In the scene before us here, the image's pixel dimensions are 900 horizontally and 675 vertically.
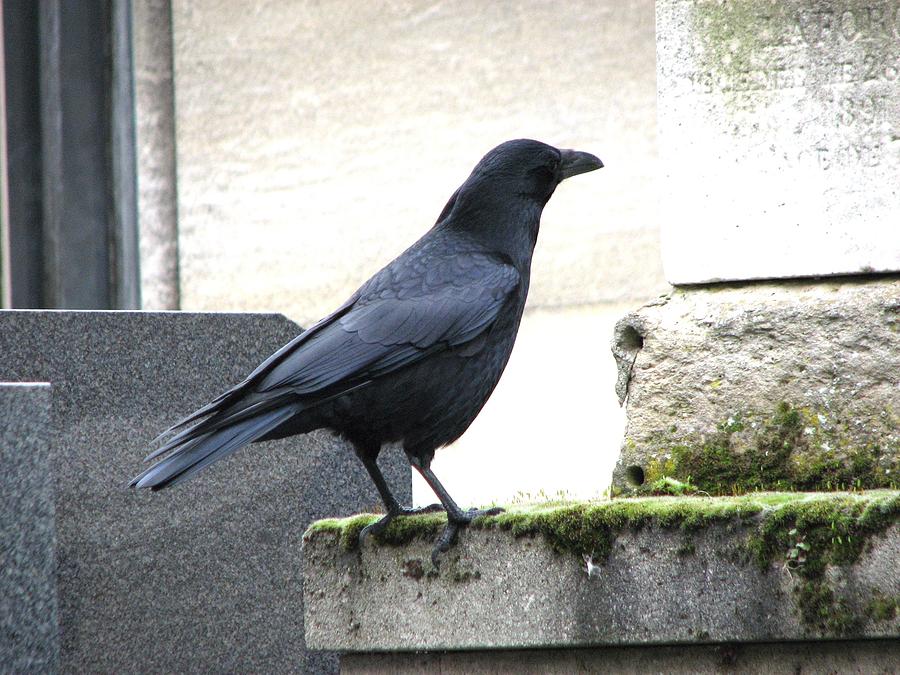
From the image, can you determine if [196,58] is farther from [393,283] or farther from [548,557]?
[548,557]

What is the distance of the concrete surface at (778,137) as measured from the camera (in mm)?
3373

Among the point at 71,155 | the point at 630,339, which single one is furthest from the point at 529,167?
the point at 71,155

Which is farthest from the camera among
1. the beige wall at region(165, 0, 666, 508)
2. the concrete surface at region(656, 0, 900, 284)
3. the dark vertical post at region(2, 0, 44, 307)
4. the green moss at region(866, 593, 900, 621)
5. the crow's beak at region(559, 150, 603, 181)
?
the dark vertical post at region(2, 0, 44, 307)

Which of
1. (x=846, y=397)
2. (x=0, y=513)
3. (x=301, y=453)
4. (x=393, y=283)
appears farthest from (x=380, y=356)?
(x=301, y=453)

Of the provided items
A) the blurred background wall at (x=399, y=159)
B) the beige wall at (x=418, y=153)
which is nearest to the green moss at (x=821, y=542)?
the blurred background wall at (x=399, y=159)

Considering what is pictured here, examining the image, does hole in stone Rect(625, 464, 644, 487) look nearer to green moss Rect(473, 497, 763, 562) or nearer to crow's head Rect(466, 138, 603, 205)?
green moss Rect(473, 497, 763, 562)

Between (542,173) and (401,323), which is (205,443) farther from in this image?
(542,173)

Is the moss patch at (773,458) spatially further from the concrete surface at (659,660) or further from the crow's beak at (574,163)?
the crow's beak at (574,163)

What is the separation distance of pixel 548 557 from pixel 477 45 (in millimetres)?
5299

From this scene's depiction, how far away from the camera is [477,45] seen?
306 inches

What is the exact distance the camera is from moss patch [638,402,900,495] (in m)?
3.25

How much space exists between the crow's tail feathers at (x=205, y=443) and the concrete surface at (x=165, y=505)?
4.79 ft

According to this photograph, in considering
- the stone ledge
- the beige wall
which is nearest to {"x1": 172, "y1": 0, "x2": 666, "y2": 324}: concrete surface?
the beige wall

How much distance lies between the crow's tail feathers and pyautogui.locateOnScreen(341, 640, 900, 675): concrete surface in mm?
630
